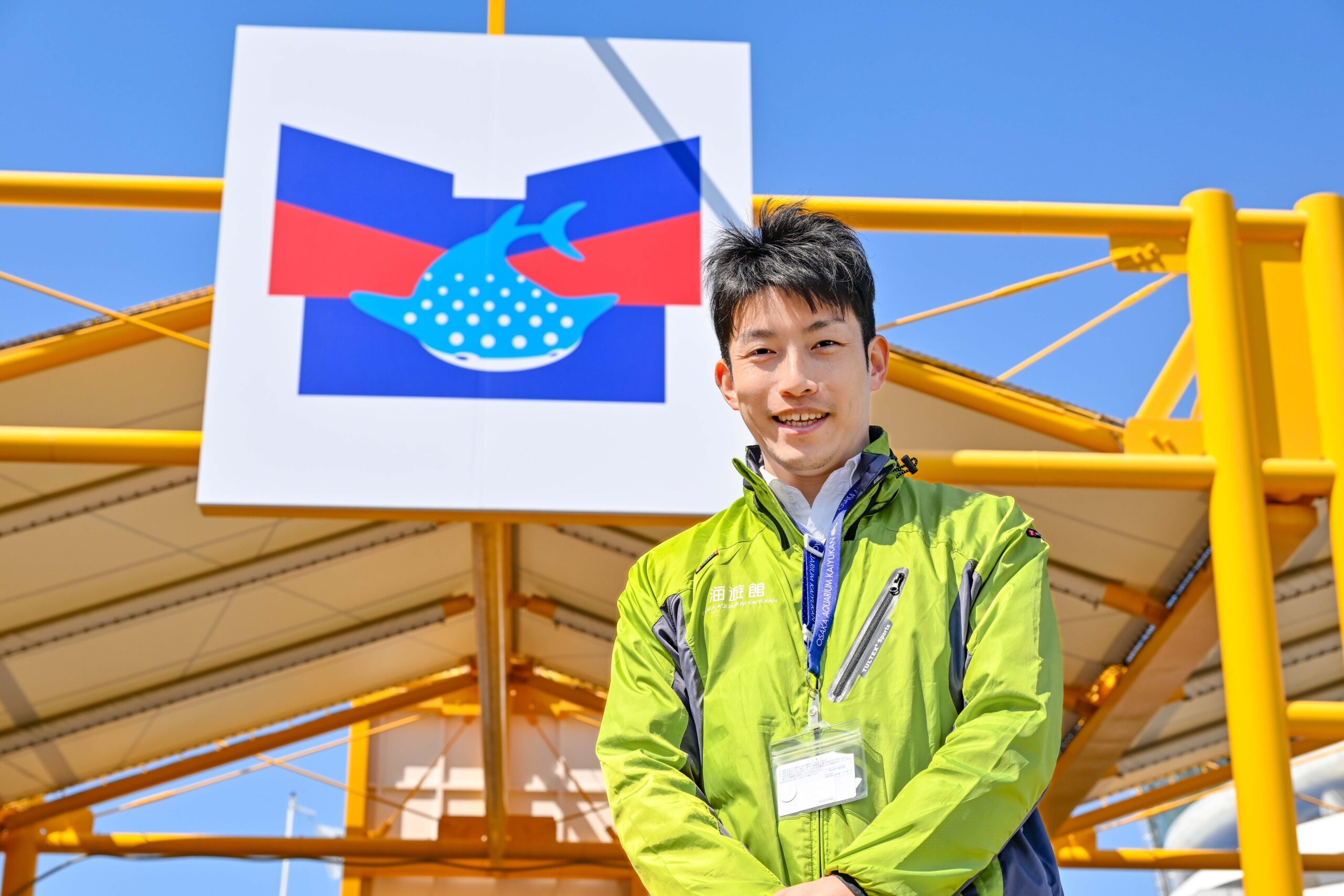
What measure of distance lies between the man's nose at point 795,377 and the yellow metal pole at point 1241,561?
4.93m

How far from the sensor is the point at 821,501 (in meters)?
2.48

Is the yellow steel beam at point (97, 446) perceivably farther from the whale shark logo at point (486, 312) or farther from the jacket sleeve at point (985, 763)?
the jacket sleeve at point (985, 763)

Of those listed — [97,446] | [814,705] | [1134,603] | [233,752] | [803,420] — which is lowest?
[814,705]

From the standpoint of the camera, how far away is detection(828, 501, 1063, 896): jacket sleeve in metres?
2.06

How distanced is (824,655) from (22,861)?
13.4 m

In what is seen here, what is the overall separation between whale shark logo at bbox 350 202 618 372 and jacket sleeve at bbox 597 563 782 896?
13.8 feet

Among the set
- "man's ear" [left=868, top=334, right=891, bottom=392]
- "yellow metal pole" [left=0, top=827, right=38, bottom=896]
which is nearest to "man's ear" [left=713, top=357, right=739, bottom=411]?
"man's ear" [left=868, top=334, right=891, bottom=392]

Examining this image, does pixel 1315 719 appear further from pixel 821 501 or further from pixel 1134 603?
pixel 821 501

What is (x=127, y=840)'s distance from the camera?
13344mm

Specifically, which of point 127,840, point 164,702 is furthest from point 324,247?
point 127,840

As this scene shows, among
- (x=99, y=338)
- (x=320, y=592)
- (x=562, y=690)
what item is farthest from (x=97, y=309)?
(x=562, y=690)

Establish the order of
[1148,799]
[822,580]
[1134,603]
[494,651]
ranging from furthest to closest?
[1148,799], [494,651], [1134,603], [822,580]

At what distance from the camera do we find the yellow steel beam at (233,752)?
1330 centimetres

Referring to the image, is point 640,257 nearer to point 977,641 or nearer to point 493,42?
point 493,42
